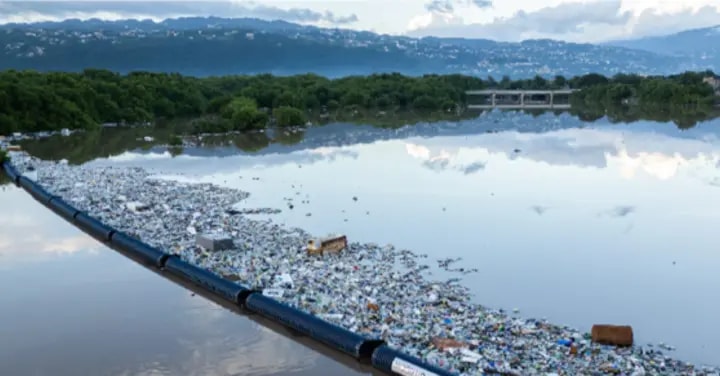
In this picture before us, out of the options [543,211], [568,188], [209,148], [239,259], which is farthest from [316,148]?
[239,259]

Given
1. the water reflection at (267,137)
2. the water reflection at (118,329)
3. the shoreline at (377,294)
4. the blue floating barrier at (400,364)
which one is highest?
the blue floating barrier at (400,364)

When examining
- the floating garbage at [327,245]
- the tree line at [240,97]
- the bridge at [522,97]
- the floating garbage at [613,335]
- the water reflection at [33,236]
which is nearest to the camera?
the floating garbage at [613,335]

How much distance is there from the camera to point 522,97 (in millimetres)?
93688

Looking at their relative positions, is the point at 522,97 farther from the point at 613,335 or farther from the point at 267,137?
the point at 613,335

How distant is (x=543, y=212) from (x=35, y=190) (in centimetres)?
1451

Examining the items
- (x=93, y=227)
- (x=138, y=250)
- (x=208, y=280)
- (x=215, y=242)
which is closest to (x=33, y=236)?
(x=93, y=227)

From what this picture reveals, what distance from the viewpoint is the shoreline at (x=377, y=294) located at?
27.6 ft

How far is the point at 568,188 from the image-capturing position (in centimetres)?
2142

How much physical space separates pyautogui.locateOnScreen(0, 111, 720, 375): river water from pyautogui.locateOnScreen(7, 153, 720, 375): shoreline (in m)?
0.74

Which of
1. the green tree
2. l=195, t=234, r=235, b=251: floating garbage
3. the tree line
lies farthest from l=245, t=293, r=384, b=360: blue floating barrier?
the green tree

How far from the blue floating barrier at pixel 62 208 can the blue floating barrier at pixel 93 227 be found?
424 mm

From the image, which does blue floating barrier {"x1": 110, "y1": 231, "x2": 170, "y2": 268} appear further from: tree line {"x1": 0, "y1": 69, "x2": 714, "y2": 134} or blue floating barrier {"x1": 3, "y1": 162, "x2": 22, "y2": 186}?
tree line {"x1": 0, "y1": 69, "x2": 714, "y2": 134}

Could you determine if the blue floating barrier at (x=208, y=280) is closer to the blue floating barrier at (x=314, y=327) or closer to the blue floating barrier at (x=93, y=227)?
the blue floating barrier at (x=314, y=327)

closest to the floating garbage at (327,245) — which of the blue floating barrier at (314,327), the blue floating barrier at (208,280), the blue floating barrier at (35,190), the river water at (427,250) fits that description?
the river water at (427,250)
